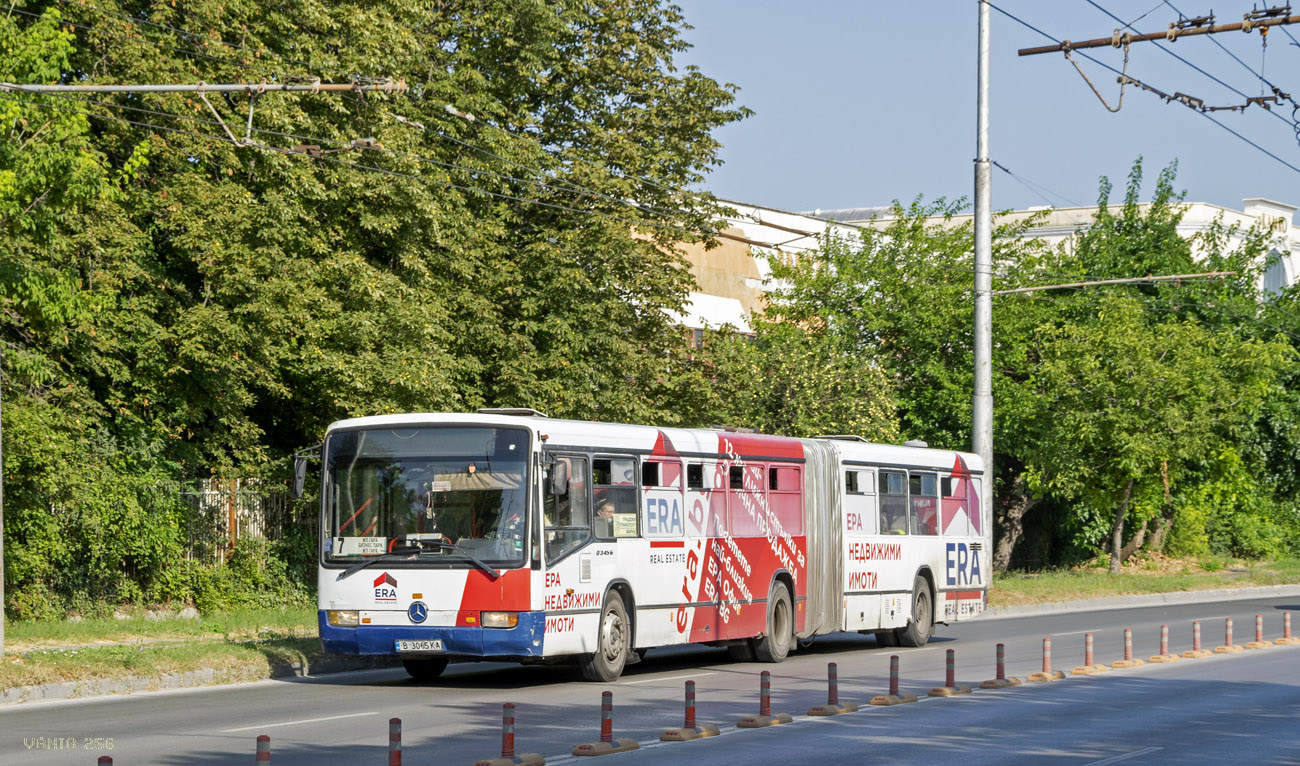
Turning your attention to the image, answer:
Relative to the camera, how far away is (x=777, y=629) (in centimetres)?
2191

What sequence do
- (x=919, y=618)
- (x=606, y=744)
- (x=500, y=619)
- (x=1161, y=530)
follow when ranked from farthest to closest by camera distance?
(x=1161, y=530) < (x=919, y=618) < (x=500, y=619) < (x=606, y=744)

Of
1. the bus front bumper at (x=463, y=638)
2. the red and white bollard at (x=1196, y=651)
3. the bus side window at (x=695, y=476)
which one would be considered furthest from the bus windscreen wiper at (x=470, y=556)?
the red and white bollard at (x=1196, y=651)

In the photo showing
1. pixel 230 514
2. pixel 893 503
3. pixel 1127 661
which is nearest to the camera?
pixel 1127 661

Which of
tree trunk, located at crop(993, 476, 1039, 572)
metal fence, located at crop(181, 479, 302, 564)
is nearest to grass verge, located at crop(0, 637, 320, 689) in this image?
metal fence, located at crop(181, 479, 302, 564)

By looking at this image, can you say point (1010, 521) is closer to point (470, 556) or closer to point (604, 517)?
point (604, 517)

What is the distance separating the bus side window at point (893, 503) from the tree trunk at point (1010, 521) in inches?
902

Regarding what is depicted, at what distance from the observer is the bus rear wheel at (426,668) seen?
18.7m

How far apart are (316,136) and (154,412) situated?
18.6 ft

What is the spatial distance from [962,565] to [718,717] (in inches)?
515

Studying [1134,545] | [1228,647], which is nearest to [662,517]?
[1228,647]

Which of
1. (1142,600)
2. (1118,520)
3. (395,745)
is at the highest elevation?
(1118,520)

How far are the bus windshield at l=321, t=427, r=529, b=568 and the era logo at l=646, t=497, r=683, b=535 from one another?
2.53 metres

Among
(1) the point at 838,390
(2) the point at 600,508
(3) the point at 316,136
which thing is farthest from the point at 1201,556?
(2) the point at 600,508

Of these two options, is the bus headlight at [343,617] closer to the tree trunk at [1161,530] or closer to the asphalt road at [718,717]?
the asphalt road at [718,717]
